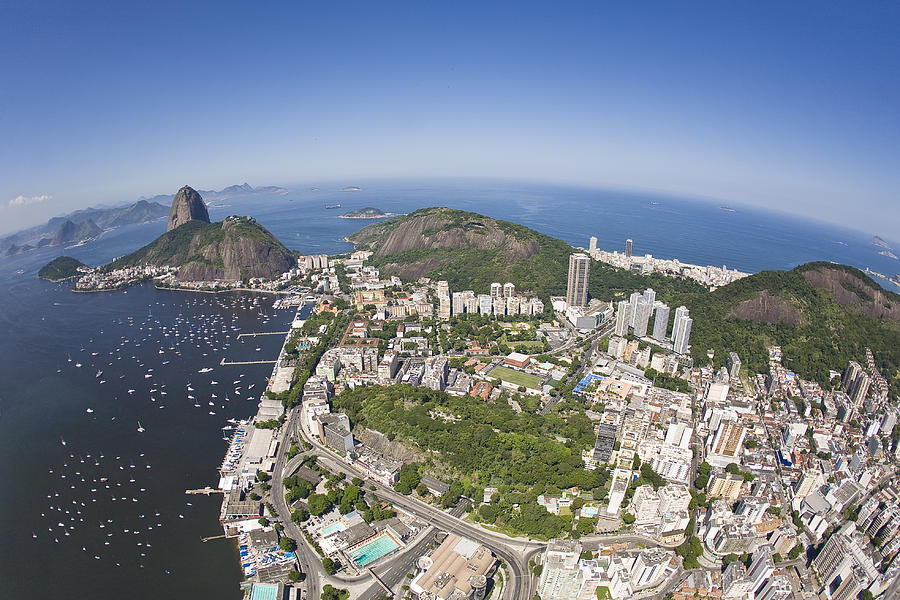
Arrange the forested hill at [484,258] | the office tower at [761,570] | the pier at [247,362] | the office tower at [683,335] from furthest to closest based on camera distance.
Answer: the forested hill at [484,258], the office tower at [683,335], the pier at [247,362], the office tower at [761,570]

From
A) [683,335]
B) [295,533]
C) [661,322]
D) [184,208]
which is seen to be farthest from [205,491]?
[184,208]

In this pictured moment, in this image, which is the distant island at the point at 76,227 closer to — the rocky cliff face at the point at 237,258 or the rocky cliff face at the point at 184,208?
the rocky cliff face at the point at 184,208

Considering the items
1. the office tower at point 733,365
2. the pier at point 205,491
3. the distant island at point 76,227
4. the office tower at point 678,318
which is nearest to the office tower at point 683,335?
the office tower at point 678,318

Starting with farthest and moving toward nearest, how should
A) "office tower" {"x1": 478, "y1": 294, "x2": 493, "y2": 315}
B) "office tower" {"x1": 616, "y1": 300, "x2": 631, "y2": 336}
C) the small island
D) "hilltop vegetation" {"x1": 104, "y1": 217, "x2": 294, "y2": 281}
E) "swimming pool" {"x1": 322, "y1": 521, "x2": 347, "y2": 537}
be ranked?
the small island, "hilltop vegetation" {"x1": 104, "y1": 217, "x2": 294, "y2": 281}, "office tower" {"x1": 478, "y1": 294, "x2": 493, "y2": 315}, "office tower" {"x1": 616, "y1": 300, "x2": 631, "y2": 336}, "swimming pool" {"x1": 322, "y1": 521, "x2": 347, "y2": 537}

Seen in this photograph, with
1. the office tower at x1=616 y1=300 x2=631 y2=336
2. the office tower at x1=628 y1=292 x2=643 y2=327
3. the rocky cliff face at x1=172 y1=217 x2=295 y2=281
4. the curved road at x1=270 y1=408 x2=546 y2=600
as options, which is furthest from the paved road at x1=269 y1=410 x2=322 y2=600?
the rocky cliff face at x1=172 y1=217 x2=295 y2=281

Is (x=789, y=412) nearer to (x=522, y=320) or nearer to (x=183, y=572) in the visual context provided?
(x=522, y=320)

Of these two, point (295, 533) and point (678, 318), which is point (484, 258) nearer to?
point (678, 318)

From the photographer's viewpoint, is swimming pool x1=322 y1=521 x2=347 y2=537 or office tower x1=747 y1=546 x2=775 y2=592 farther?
swimming pool x1=322 y1=521 x2=347 y2=537

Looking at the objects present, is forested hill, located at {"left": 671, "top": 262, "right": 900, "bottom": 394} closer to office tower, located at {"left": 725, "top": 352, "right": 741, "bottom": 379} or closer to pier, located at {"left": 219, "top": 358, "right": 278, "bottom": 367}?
office tower, located at {"left": 725, "top": 352, "right": 741, "bottom": 379}
